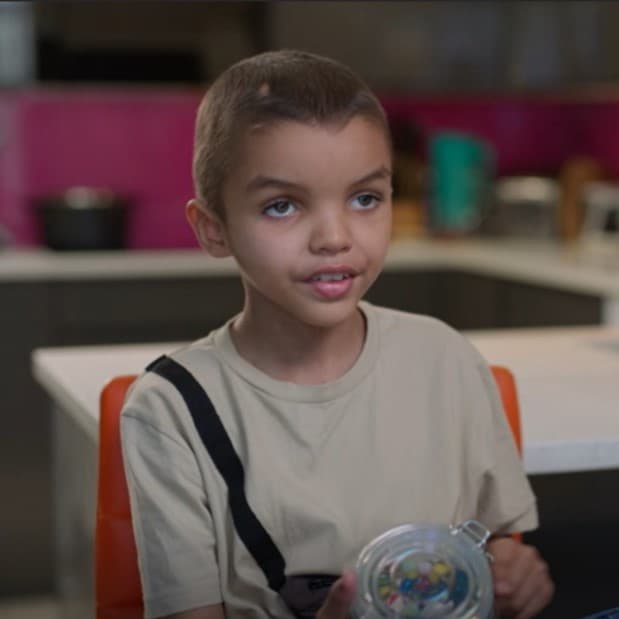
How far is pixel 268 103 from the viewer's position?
125 centimetres

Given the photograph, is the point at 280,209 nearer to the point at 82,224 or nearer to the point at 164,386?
the point at 164,386

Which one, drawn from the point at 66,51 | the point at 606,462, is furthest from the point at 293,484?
the point at 66,51

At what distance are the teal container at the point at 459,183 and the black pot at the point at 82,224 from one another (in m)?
1.00

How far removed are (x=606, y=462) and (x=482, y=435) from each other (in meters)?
0.26

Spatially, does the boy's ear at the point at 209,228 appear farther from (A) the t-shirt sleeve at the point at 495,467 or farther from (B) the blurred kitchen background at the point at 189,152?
(B) the blurred kitchen background at the point at 189,152

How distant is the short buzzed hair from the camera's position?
4.09 ft

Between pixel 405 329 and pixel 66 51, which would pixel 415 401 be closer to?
pixel 405 329

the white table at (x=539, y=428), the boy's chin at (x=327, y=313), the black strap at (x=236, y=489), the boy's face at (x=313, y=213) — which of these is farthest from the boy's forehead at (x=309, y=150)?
the white table at (x=539, y=428)

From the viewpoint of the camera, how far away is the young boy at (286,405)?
1.24 meters

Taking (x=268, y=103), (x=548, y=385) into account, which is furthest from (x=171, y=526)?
(x=548, y=385)

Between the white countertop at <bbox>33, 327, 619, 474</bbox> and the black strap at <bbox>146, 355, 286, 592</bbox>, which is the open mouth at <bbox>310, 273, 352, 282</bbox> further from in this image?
A: the white countertop at <bbox>33, 327, 619, 474</bbox>

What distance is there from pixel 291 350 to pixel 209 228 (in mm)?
139

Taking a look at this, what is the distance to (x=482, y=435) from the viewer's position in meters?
1.39

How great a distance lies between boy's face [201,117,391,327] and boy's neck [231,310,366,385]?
63mm
